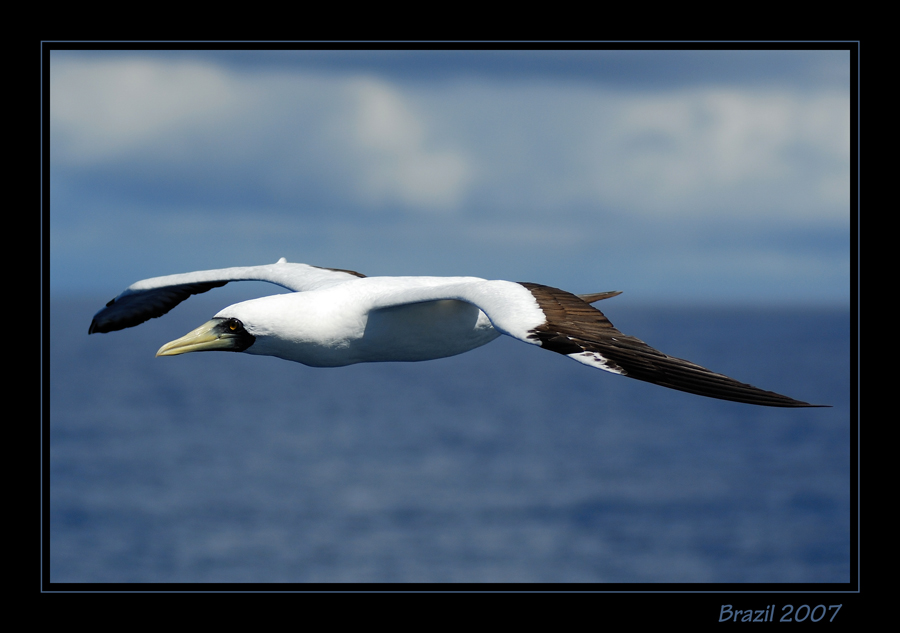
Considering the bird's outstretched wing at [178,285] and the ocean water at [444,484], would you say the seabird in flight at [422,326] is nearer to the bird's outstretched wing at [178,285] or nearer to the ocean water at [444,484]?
the bird's outstretched wing at [178,285]

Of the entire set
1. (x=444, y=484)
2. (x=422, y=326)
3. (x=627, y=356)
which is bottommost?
(x=444, y=484)

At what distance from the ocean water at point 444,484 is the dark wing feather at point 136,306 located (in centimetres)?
6070

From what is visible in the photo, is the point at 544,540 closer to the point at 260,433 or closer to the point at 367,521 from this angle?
the point at 367,521

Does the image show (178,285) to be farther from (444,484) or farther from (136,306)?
(444,484)

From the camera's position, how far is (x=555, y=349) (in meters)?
7.39

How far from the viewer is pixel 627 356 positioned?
7.46m

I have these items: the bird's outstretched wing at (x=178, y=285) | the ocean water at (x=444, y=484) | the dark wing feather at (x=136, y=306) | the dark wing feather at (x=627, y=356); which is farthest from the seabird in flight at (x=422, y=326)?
the ocean water at (x=444, y=484)

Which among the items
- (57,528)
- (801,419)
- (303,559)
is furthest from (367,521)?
(801,419)

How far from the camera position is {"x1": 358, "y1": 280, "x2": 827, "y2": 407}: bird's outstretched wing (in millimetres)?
7023

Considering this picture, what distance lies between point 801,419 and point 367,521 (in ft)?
249

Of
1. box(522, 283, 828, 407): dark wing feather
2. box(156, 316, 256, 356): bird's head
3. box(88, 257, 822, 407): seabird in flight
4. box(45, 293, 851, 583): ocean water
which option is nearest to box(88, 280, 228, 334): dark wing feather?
box(88, 257, 822, 407): seabird in flight

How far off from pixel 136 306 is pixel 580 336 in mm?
8518

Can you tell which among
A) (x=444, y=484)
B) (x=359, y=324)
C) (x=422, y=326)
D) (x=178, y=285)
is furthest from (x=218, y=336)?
(x=444, y=484)

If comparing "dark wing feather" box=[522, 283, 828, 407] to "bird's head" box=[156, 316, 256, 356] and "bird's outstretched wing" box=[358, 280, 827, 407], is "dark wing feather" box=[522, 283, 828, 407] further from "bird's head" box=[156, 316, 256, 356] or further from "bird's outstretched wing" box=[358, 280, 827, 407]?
"bird's head" box=[156, 316, 256, 356]
